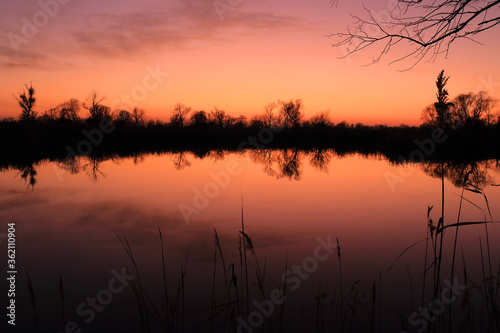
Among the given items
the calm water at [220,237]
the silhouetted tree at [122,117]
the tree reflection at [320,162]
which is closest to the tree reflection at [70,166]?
the calm water at [220,237]

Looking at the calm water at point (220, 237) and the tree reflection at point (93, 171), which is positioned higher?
the tree reflection at point (93, 171)

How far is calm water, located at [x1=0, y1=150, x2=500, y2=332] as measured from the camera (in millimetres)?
4141

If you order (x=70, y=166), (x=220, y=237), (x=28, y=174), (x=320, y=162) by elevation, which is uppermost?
(x=320, y=162)

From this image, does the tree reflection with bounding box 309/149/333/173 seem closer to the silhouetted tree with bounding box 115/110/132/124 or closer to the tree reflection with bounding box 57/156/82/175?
the tree reflection with bounding box 57/156/82/175

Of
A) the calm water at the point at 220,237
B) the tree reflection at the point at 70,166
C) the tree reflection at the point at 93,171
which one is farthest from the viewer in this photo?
the tree reflection at the point at 70,166

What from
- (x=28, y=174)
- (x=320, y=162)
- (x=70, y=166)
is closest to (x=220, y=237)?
(x=28, y=174)

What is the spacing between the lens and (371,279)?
4.91m

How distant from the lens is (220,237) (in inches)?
276

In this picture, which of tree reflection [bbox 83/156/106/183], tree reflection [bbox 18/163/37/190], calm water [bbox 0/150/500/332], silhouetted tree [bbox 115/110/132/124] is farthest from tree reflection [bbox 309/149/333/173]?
silhouetted tree [bbox 115/110/132/124]

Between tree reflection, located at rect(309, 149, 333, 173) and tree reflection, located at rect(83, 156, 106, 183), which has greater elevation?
tree reflection, located at rect(309, 149, 333, 173)

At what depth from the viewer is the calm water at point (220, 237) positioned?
163 inches

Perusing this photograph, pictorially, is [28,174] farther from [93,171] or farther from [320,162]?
[320,162]

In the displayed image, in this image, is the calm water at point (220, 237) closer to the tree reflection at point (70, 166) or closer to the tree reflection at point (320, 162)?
the tree reflection at point (70, 166)

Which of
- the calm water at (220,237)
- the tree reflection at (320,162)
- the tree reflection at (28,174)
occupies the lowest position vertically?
the calm water at (220,237)
